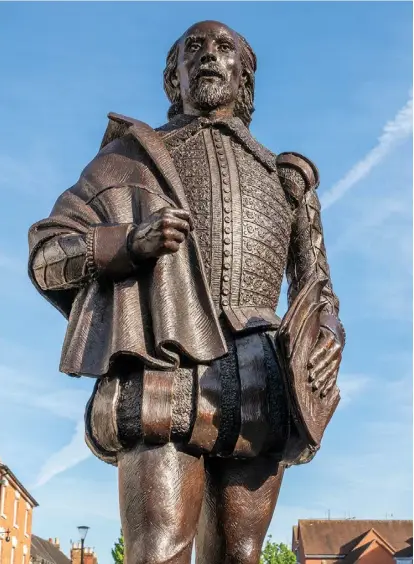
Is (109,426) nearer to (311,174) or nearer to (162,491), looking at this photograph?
(162,491)

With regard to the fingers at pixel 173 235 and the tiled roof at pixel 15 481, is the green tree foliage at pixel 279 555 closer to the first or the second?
the tiled roof at pixel 15 481

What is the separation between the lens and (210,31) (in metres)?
4.59

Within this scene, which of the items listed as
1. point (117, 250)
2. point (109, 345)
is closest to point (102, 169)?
point (117, 250)

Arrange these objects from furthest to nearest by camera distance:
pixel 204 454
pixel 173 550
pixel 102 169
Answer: pixel 102 169 < pixel 204 454 < pixel 173 550

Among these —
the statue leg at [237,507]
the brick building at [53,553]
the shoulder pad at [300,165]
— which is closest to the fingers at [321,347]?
the statue leg at [237,507]

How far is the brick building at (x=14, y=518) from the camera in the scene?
40875 millimetres

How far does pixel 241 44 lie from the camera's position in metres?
4.74

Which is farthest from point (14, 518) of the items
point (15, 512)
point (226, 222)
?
point (226, 222)

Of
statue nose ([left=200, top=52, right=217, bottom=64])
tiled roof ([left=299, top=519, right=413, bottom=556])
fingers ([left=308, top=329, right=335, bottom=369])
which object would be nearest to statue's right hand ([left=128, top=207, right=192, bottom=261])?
fingers ([left=308, top=329, right=335, bottom=369])

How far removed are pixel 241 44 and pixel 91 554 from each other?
60334mm

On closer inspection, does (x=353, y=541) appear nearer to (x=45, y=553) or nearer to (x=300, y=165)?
(x=45, y=553)

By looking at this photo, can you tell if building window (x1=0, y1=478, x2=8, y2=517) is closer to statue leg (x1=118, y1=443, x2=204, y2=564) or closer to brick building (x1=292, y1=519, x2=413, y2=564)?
brick building (x1=292, y1=519, x2=413, y2=564)

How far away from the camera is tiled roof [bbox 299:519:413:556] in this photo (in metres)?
60.4

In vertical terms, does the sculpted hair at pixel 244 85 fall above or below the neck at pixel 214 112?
above
